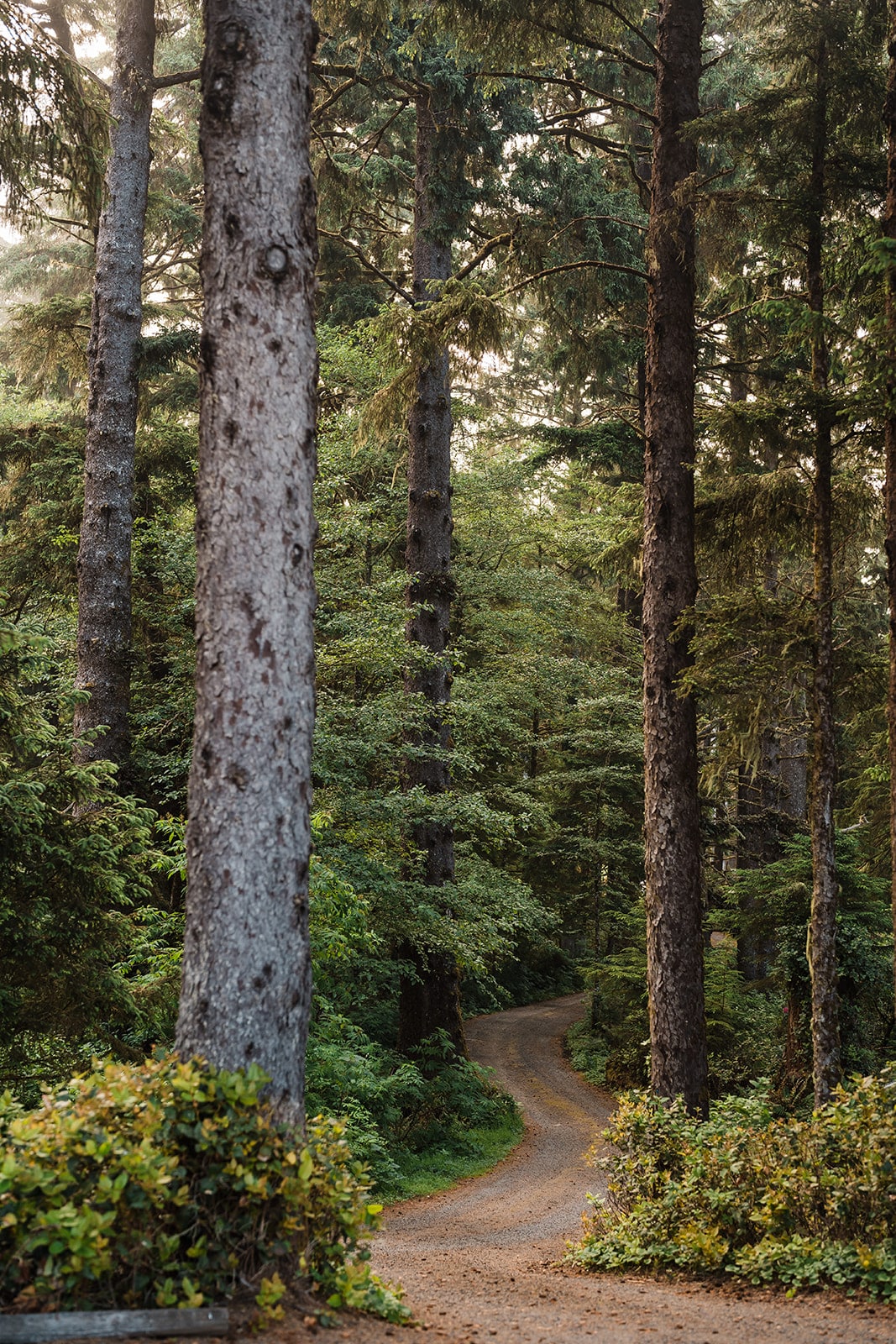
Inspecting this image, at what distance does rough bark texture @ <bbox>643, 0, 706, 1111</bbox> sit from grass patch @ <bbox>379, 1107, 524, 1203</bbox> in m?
4.02

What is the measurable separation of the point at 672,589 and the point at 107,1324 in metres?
7.22

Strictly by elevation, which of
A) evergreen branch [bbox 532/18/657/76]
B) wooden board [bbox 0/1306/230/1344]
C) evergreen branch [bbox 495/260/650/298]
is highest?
evergreen branch [bbox 532/18/657/76]

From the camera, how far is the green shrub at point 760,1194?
18.9 feet

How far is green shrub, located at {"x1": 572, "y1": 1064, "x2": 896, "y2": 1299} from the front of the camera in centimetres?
575

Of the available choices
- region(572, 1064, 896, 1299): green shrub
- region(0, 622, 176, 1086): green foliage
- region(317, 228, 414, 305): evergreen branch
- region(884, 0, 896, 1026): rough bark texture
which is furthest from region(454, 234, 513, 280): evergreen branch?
region(572, 1064, 896, 1299): green shrub

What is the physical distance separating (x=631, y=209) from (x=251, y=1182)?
16.1 m

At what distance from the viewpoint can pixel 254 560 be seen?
4789 mm

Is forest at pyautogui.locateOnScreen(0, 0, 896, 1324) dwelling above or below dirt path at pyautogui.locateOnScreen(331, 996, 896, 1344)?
above

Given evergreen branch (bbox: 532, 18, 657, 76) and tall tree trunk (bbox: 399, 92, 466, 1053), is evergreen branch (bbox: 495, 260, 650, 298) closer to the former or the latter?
evergreen branch (bbox: 532, 18, 657, 76)

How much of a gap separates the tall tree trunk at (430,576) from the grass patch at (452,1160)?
57.4 inches

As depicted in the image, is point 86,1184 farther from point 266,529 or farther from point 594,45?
point 594,45

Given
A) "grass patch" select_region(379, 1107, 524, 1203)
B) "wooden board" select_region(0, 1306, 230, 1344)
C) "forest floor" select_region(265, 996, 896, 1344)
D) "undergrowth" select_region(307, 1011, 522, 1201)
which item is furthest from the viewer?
"grass patch" select_region(379, 1107, 524, 1203)

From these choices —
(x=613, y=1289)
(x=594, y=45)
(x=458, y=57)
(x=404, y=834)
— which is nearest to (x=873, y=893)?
(x=404, y=834)

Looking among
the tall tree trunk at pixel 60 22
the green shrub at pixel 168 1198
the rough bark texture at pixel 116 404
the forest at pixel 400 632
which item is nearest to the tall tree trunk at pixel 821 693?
the forest at pixel 400 632
